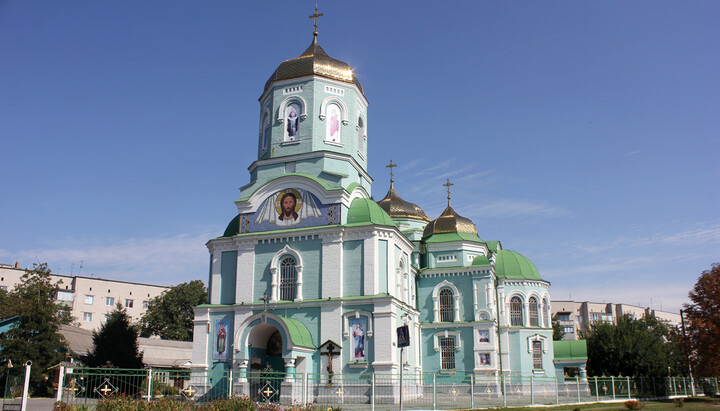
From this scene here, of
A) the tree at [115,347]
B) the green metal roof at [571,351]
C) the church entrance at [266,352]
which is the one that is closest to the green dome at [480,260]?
the green metal roof at [571,351]

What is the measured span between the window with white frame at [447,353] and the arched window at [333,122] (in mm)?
12786

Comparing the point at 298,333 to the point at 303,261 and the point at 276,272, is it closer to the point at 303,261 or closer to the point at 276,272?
the point at 276,272

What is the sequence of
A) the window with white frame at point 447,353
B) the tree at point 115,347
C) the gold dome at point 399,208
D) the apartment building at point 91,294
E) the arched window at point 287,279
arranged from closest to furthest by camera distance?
the arched window at point 287,279, the tree at point 115,347, the window with white frame at point 447,353, the gold dome at point 399,208, the apartment building at point 91,294

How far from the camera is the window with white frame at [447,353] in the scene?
107ft

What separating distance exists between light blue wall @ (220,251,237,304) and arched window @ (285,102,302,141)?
6309 mm

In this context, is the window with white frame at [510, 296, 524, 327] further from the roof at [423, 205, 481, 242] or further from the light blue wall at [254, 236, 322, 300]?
the light blue wall at [254, 236, 322, 300]

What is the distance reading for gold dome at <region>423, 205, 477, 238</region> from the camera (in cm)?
3650

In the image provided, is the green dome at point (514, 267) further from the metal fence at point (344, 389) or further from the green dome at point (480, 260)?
the metal fence at point (344, 389)

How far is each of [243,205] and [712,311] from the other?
23531 mm

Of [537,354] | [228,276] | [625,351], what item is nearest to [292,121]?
[228,276]

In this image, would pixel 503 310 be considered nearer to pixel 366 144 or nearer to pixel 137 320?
pixel 366 144

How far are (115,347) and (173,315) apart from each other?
23.7 metres

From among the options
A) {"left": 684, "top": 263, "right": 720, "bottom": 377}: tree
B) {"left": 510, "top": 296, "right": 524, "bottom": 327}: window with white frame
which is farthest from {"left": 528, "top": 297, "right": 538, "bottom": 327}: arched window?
{"left": 684, "top": 263, "right": 720, "bottom": 377}: tree

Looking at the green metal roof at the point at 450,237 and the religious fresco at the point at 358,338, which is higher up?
the green metal roof at the point at 450,237
